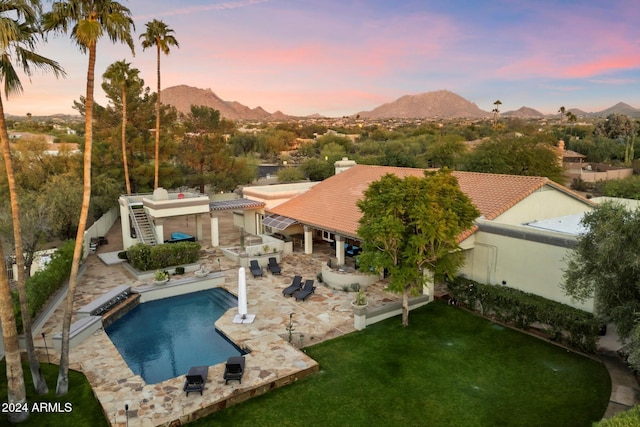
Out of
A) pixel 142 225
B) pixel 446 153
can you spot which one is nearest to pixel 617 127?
pixel 446 153

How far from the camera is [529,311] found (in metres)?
16.7

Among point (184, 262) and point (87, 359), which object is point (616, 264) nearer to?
point (87, 359)

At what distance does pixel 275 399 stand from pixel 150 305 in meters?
11.6

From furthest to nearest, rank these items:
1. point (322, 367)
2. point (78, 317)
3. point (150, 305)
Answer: point (150, 305) < point (78, 317) < point (322, 367)

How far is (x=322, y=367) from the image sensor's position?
47.9ft

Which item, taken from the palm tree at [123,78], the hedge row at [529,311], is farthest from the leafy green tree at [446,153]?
the hedge row at [529,311]

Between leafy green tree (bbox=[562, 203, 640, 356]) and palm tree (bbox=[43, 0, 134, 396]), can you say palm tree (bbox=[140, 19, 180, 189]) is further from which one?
leafy green tree (bbox=[562, 203, 640, 356])

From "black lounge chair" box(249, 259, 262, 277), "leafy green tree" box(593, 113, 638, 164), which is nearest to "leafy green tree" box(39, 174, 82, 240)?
"black lounge chair" box(249, 259, 262, 277)

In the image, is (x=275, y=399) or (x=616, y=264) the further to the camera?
(x=275, y=399)

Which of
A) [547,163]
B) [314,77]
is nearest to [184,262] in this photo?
[547,163]

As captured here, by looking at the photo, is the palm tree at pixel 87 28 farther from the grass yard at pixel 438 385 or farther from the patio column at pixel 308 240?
the patio column at pixel 308 240

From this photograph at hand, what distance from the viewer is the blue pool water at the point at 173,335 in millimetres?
15477

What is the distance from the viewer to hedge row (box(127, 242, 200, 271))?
24.7 m

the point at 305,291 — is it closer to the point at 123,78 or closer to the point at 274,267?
the point at 274,267
